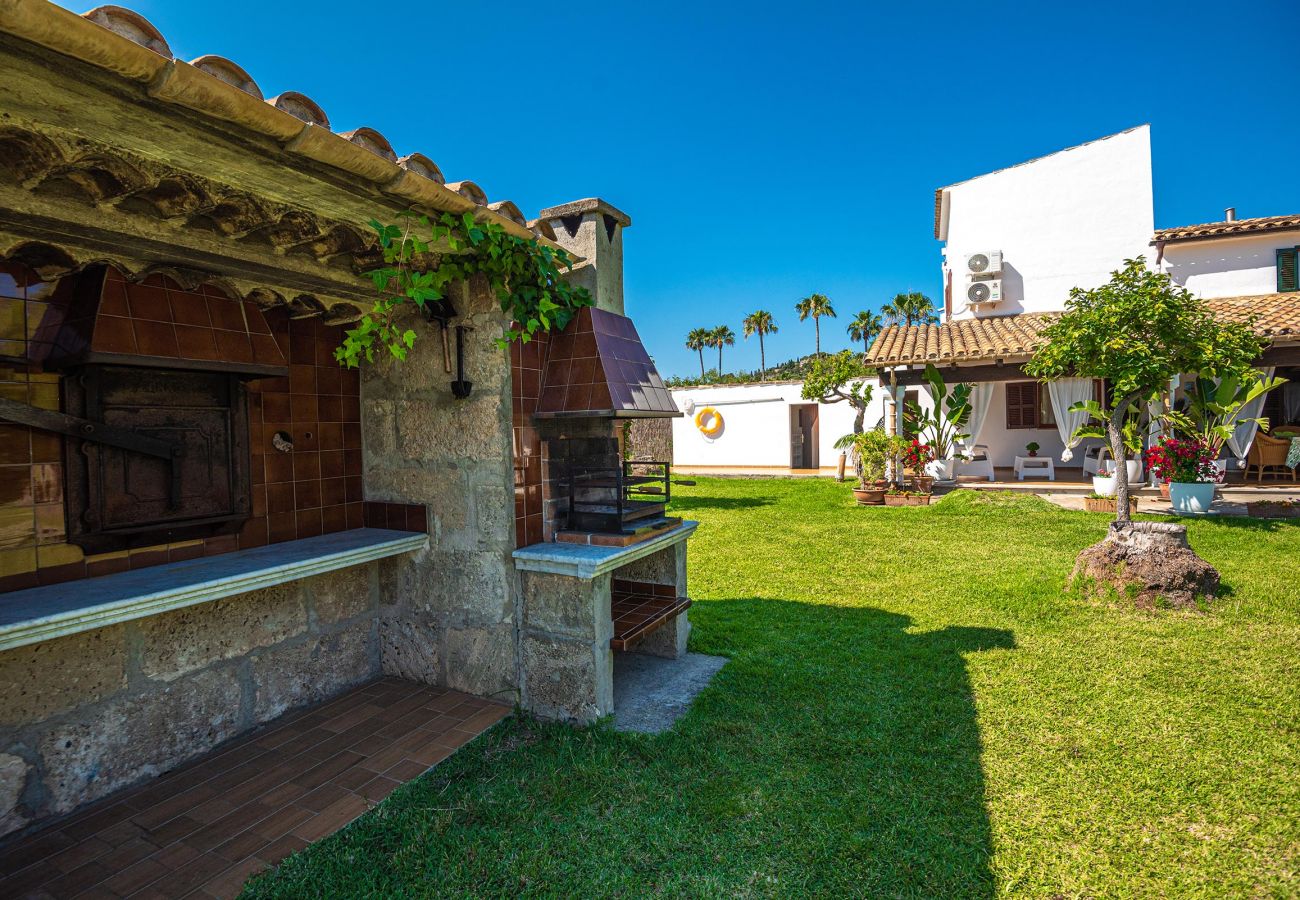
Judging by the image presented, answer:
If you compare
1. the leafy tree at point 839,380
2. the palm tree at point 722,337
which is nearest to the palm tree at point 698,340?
the palm tree at point 722,337

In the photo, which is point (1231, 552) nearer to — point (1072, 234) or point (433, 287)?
point (433, 287)

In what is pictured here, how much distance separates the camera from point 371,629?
3.67 m

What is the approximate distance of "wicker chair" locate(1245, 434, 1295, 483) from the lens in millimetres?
10555

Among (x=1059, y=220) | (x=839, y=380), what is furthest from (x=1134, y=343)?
(x=1059, y=220)

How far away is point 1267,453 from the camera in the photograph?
35.1 feet

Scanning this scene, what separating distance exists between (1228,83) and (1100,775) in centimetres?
1348

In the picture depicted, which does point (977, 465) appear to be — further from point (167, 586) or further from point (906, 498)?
point (167, 586)

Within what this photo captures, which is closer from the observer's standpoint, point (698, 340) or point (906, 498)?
point (906, 498)

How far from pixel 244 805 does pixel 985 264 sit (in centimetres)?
1772

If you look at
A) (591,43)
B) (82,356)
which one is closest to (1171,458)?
(591,43)

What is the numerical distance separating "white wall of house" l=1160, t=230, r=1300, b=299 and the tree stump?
11827 millimetres

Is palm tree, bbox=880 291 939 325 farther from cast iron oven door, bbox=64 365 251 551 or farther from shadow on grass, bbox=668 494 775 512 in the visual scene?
cast iron oven door, bbox=64 365 251 551

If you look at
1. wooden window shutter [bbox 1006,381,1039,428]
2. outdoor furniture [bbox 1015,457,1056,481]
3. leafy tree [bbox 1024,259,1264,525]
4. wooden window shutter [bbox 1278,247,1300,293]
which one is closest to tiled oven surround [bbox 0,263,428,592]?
leafy tree [bbox 1024,259,1264,525]

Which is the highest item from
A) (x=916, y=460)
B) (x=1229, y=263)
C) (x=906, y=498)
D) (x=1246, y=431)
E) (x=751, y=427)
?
(x=1229, y=263)
